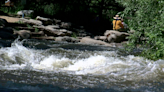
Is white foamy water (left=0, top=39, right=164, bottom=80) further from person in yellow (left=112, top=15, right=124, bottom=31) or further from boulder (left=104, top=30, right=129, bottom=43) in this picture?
boulder (left=104, top=30, right=129, bottom=43)

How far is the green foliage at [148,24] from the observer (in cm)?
611

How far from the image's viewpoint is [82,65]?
20.7 feet

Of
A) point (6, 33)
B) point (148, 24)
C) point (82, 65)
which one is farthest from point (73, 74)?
point (6, 33)

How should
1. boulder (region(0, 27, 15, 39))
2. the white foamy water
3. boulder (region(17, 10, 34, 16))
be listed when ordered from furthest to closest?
boulder (region(17, 10, 34, 16)), boulder (region(0, 27, 15, 39)), the white foamy water

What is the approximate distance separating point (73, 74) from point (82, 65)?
45.5 inches

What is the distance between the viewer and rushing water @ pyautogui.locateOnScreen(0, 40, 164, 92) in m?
4.02

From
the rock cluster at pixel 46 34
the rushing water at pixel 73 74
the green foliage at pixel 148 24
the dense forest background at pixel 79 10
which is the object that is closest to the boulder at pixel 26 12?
the dense forest background at pixel 79 10

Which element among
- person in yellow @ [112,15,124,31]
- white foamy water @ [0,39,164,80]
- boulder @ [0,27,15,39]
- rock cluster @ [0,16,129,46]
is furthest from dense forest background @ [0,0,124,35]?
white foamy water @ [0,39,164,80]

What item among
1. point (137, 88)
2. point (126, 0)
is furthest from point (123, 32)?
point (137, 88)

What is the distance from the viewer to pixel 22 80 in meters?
4.28

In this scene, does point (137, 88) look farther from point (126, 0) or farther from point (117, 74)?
point (126, 0)

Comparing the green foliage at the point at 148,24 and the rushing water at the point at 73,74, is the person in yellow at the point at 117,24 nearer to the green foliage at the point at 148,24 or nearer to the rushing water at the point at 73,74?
the green foliage at the point at 148,24

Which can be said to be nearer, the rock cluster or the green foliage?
the green foliage

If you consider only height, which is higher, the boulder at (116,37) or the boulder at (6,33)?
the boulder at (6,33)
